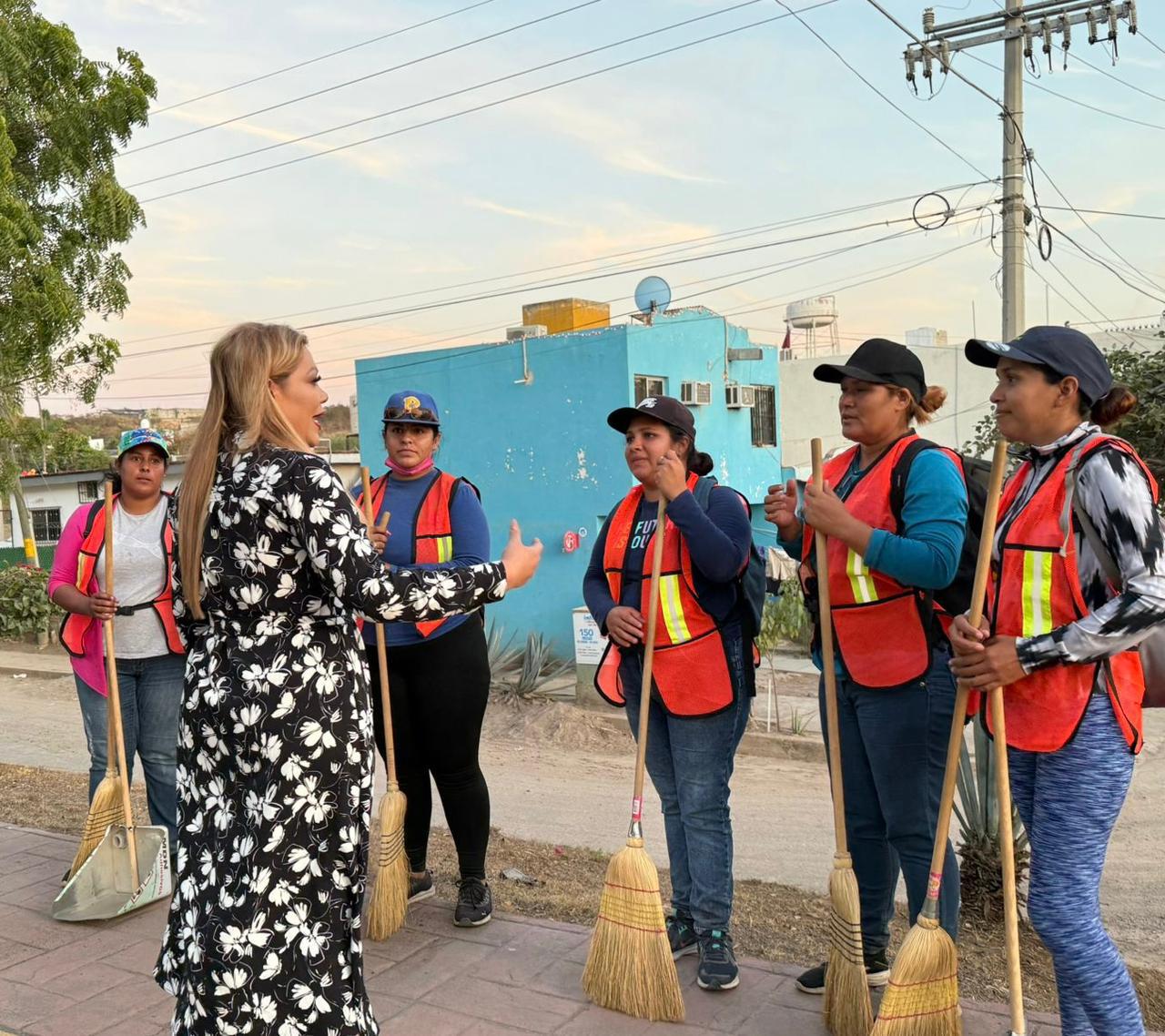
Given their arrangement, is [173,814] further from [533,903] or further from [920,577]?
[920,577]

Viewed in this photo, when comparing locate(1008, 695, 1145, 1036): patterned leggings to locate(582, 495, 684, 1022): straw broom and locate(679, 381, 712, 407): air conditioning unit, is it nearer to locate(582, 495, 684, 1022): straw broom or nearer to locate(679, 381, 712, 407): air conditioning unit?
locate(582, 495, 684, 1022): straw broom

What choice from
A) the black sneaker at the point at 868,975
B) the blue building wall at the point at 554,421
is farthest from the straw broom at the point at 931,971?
the blue building wall at the point at 554,421

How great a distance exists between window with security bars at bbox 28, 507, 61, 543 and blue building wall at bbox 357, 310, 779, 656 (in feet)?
51.8

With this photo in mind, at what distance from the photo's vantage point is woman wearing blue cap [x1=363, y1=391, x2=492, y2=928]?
4336 mm

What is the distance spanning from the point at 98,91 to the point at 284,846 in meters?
7.63

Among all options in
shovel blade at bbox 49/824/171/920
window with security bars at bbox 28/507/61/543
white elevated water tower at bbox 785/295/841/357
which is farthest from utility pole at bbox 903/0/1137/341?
window with security bars at bbox 28/507/61/543

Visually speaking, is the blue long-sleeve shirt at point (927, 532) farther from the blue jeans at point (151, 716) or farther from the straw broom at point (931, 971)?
the blue jeans at point (151, 716)

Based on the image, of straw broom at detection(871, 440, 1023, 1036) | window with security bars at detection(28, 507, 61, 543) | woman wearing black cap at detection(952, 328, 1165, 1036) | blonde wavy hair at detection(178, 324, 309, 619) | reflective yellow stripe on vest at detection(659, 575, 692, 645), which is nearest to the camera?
woman wearing black cap at detection(952, 328, 1165, 1036)

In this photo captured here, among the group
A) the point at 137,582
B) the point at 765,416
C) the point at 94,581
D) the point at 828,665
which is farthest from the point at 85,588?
the point at 765,416

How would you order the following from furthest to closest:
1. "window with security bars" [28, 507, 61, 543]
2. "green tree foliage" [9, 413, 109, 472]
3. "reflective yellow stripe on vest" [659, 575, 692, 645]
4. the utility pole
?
"window with security bars" [28, 507, 61, 543] → "green tree foliage" [9, 413, 109, 472] → the utility pole → "reflective yellow stripe on vest" [659, 575, 692, 645]

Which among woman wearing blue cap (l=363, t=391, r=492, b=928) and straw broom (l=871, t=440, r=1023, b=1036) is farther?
woman wearing blue cap (l=363, t=391, r=492, b=928)

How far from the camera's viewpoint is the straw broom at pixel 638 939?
3.53 m

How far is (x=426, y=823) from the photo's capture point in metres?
4.71

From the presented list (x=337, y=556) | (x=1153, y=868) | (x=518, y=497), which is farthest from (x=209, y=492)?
(x=518, y=497)
